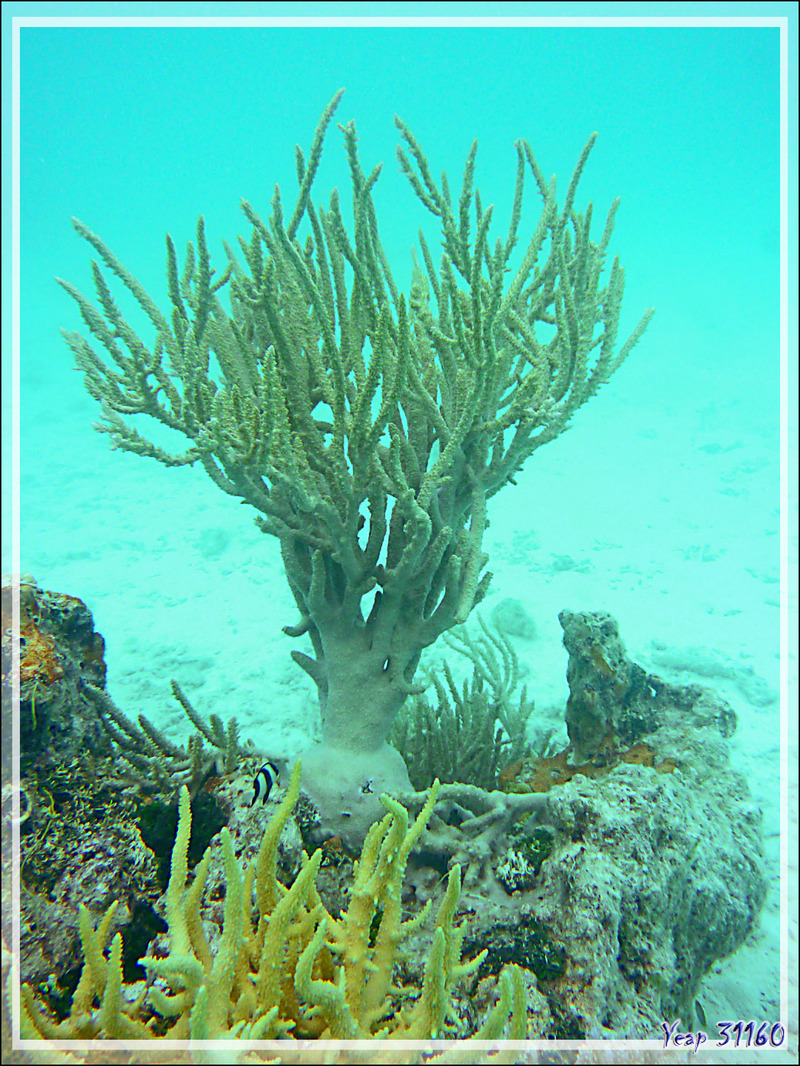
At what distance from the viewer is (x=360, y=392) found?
2.27m

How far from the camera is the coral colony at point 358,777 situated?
1620mm

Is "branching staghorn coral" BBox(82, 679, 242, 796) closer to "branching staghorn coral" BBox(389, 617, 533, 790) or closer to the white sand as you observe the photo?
"branching staghorn coral" BBox(389, 617, 533, 790)

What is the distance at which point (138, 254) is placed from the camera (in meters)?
81.2

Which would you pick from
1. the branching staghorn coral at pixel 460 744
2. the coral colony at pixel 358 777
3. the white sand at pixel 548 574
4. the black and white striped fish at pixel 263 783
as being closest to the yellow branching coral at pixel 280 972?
the coral colony at pixel 358 777

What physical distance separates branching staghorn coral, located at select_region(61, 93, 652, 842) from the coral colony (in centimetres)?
2

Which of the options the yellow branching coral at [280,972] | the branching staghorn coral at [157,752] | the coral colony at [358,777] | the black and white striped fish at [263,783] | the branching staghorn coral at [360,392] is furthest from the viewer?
the branching staghorn coral at [157,752]

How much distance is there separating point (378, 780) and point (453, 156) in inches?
3247

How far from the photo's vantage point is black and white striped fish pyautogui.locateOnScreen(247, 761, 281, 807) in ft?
8.08

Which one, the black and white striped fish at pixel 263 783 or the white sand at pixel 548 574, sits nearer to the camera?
the black and white striped fish at pixel 263 783

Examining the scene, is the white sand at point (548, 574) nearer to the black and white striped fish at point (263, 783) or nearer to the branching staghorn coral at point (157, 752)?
the black and white striped fish at point (263, 783)

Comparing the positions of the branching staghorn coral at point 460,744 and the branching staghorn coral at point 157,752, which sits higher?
the branching staghorn coral at point 157,752

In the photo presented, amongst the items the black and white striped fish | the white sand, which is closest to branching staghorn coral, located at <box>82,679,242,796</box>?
the black and white striped fish

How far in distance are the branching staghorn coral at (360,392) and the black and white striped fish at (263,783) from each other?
25 cm

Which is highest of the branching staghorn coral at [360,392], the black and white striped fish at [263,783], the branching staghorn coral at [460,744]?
the branching staghorn coral at [360,392]
